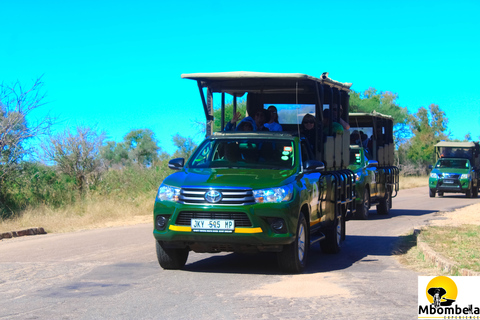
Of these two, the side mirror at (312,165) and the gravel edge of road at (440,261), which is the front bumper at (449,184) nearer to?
the gravel edge of road at (440,261)

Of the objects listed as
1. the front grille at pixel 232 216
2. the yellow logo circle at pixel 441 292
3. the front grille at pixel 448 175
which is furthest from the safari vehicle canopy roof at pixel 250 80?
the front grille at pixel 448 175

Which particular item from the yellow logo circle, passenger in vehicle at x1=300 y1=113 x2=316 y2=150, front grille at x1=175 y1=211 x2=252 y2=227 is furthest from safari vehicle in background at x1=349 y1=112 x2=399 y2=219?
the yellow logo circle

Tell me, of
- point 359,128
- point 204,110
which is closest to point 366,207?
point 359,128

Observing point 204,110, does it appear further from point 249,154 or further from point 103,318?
point 103,318

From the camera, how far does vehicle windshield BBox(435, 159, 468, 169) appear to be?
108 feet

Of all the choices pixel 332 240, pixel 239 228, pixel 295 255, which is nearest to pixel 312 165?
pixel 295 255

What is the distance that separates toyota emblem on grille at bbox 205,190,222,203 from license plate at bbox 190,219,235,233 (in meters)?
0.26

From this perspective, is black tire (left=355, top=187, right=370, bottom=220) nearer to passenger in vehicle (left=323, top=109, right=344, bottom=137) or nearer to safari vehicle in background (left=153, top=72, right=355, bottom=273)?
safari vehicle in background (left=153, top=72, right=355, bottom=273)

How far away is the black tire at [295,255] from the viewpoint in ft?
28.5

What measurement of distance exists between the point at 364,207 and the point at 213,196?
10544mm

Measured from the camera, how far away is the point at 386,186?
2034cm

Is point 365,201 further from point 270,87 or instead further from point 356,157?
point 270,87

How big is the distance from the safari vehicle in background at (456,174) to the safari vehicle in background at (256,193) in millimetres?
20900

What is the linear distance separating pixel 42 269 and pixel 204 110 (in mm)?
4359
